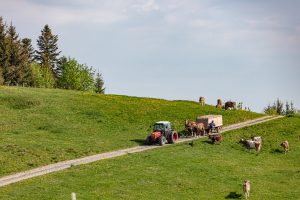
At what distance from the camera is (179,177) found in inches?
1727

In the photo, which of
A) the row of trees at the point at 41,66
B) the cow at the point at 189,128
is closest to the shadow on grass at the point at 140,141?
the cow at the point at 189,128

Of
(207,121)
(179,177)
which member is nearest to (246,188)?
(179,177)

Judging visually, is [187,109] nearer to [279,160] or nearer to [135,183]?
[279,160]

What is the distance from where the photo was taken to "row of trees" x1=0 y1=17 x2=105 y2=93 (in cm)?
12250

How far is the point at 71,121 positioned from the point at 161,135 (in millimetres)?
15533

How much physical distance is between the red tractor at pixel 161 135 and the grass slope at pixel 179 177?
2.27 metres

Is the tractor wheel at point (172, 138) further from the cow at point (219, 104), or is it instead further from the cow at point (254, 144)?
the cow at point (219, 104)

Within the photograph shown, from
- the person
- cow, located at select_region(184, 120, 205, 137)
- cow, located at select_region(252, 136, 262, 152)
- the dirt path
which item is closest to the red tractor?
the dirt path

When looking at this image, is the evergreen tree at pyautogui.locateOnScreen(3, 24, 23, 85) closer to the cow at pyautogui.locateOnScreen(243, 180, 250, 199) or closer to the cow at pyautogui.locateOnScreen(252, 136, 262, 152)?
the cow at pyautogui.locateOnScreen(252, 136, 262, 152)

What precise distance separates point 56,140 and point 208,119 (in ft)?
70.9

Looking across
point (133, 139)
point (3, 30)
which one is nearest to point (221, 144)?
point (133, 139)

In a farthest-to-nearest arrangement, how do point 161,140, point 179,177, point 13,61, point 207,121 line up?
point 13,61 → point 207,121 → point 161,140 → point 179,177

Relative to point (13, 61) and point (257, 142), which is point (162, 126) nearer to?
point (257, 142)

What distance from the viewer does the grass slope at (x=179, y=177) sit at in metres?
38.6
